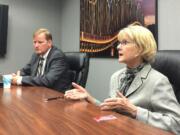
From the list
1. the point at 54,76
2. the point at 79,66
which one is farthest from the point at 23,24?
the point at 79,66

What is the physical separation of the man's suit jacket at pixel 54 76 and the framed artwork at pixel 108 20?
779 millimetres

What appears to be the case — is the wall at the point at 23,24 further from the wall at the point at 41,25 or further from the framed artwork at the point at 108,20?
the framed artwork at the point at 108,20

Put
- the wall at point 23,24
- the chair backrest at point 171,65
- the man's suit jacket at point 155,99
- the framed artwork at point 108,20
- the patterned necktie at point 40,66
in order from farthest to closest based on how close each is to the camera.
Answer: the wall at point 23,24 < the patterned necktie at point 40,66 < the framed artwork at point 108,20 < the chair backrest at point 171,65 < the man's suit jacket at point 155,99

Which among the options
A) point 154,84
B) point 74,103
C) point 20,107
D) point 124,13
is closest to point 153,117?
point 154,84

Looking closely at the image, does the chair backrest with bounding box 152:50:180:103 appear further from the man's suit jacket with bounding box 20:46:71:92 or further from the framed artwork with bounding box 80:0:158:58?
the man's suit jacket with bounding box 20:46:71:92

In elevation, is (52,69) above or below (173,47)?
below

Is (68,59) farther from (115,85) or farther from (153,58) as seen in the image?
(153,58)

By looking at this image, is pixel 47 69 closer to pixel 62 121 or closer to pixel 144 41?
pixel 144 41

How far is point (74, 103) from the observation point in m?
1.59

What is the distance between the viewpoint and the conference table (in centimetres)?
102

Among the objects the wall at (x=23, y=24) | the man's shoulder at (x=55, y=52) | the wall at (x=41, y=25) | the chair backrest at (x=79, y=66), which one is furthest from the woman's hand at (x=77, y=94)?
the wall at (x=23, y=24)

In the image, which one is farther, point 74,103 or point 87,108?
point 74,103

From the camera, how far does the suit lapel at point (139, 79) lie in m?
1.56

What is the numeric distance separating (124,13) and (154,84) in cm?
178
